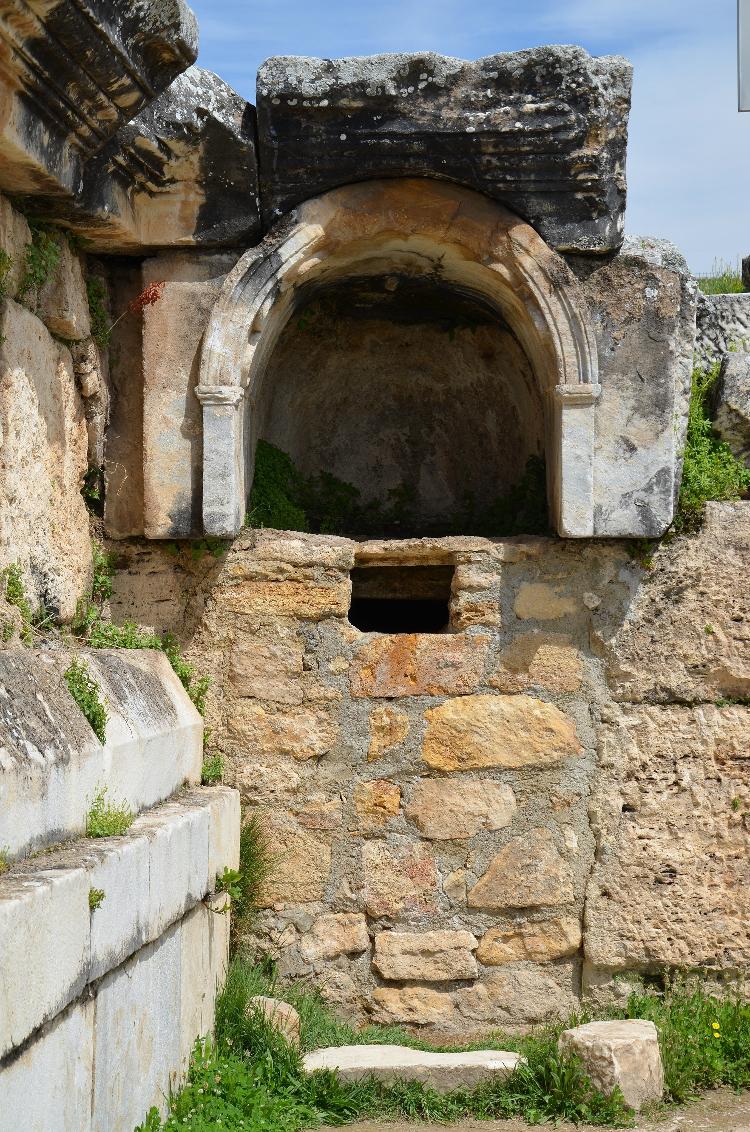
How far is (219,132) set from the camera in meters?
5.19

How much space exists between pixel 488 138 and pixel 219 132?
3.69ft

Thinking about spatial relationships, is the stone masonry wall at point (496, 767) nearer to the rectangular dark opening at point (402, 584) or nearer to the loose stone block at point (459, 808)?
the loose stone block at point (459, 808)

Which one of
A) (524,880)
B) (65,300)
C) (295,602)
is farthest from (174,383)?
(524,880)

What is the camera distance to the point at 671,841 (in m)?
5.41

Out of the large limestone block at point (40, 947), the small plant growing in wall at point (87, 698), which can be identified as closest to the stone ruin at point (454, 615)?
the small plant growing in wall at point (87, 698)

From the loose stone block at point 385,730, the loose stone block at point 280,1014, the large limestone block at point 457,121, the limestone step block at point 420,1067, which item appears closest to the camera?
the limestone step block at point 420,1067

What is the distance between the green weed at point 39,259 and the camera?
15.4 feet

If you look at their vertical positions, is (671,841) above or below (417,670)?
below

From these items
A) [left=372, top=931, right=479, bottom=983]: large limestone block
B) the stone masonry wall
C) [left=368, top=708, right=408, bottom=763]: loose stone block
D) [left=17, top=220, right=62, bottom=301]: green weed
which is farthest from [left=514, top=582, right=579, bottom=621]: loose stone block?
[left=17, top=220, right=62, bottom=301]: green weed

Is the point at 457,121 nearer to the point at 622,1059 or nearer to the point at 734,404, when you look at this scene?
the point at 734,404

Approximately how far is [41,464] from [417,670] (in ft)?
6.01

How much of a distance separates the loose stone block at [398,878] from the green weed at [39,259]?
2735 millimetres

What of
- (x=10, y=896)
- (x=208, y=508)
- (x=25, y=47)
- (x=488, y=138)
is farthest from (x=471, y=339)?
(x=10, y=896)

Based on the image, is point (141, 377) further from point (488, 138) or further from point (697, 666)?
point (697, 666)
